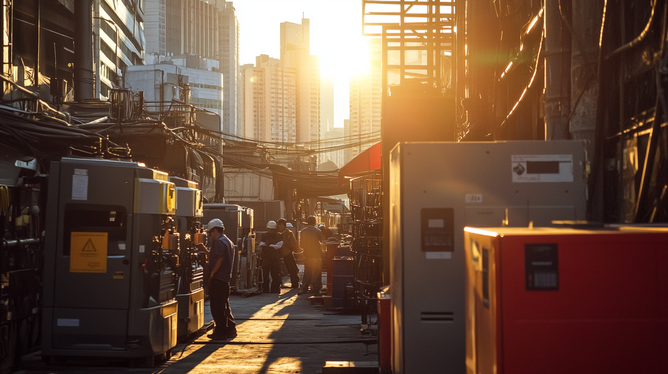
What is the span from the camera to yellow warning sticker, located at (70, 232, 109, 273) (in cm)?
970

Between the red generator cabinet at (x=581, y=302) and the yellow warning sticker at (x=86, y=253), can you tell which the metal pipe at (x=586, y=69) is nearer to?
the red generator cabinet at (x=581, y=302)

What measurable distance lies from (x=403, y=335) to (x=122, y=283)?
5.74 meters

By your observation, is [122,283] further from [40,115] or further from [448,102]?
[448,102]

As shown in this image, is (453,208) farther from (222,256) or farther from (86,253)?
(222,256)

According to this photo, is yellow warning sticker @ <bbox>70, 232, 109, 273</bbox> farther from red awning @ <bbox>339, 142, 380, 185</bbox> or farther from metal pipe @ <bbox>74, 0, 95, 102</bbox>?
metal pipe @ <bbox>74, 0, 95, 102</bbox>

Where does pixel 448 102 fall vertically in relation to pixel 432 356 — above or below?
above

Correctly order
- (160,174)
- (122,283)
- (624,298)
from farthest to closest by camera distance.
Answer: (160,174), (122,283), (624,298)

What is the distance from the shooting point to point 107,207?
32.0ft

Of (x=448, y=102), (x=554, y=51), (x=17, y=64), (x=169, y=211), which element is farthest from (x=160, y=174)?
(x=17, y=64)

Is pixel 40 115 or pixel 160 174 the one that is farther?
pixel 40 115

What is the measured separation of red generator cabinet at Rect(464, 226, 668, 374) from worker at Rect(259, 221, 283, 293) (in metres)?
17.8

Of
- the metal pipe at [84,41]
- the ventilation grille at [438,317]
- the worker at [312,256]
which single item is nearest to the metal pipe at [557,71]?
the ventilation grille at [438,317]

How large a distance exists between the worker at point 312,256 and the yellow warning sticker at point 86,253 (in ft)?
36.5

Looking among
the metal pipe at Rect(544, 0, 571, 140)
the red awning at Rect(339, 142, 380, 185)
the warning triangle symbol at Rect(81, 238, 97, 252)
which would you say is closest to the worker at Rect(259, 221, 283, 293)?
the red awning at Rect(339, 142, 380, 185)
